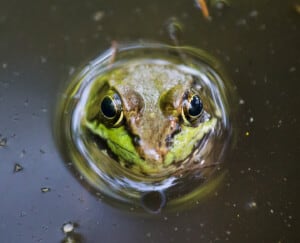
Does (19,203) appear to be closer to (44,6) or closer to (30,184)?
(30,184)

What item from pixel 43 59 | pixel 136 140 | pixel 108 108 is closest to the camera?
pixel 136 140

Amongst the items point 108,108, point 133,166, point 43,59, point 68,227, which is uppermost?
point 43,59

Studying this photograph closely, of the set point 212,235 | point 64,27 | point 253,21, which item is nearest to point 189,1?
point 253,21

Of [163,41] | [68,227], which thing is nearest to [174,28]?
[163,41]

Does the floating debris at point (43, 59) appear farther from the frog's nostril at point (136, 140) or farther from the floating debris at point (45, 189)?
the frog's nostril at point (136, 140)

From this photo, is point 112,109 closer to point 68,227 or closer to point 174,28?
point 68,227

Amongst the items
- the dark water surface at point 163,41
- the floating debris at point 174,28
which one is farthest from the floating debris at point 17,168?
the floating debris at point 174,28
